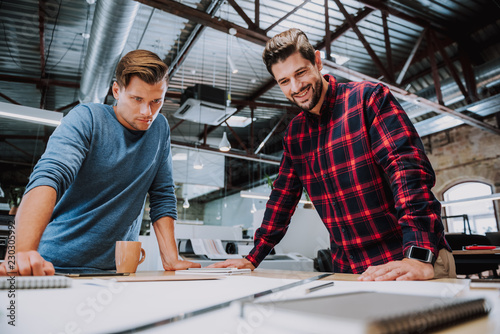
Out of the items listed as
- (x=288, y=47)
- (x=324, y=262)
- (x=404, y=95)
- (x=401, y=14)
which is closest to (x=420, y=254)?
(x=288, y=47)

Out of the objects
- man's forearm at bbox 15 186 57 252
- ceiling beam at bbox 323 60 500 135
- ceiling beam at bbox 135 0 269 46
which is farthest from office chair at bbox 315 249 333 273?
man's forearm at bbox 15 186 57 252

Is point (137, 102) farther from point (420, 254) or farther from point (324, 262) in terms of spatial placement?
point (324, 262)

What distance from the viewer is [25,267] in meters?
0.76

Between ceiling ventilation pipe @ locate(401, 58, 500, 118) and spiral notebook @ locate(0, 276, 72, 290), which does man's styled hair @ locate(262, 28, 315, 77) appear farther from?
ceiling ventilation pipe @ locate(401, 58, 500, 118)

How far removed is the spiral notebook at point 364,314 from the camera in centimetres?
24

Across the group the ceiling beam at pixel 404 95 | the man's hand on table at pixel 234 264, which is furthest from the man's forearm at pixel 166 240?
the ceiling beam at pixel 404 95

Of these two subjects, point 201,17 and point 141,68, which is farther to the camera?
point 201,17

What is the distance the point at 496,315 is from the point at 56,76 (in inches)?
319

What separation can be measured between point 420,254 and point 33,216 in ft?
3.30

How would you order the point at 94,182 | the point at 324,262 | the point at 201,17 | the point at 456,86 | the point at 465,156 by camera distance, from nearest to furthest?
the point at 94,182 → the point at 324,262 → the point at 201,17 → the point at 456,86 → the point at 465,156

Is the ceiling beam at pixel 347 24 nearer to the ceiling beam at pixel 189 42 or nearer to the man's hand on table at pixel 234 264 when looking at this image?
the ceiling beam at pixel 189 42

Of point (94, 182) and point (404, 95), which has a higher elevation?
point (404, 95)

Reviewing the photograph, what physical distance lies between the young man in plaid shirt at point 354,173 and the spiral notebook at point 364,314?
1.96 feet

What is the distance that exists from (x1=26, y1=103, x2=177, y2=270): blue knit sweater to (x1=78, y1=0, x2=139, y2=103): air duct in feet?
10.7
